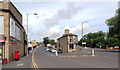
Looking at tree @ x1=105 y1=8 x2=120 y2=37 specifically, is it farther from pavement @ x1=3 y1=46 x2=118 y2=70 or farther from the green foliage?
the green foliage

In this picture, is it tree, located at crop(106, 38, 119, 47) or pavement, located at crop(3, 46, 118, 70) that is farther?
tree, located at crop(106, 38, 119, 47)

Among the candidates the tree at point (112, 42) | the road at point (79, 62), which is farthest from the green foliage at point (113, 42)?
the road at point (79, 62)

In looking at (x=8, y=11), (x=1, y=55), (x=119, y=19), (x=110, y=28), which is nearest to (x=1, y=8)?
(x=8, y=11)

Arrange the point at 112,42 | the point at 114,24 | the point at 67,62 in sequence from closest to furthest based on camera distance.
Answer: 1. the point at 67,62
2. the point at 114,24
3. the point at 112,42

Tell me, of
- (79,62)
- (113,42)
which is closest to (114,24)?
(79,62)

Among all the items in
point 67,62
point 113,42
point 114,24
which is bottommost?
point 67,62

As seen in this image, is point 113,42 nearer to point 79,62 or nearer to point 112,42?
point 112,42

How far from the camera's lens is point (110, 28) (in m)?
49.3

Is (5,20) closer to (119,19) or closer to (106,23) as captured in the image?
(119,19)

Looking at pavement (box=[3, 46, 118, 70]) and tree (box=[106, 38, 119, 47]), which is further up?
tree (box=[106, 38, 119, 47])

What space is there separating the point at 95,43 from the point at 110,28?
56.0 metres

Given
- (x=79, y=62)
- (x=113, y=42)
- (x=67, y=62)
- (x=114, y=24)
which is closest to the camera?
(x=79, y=62)

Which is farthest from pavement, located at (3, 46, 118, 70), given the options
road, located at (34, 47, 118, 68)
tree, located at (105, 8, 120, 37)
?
tree, located at (105, 8, 120, 37)

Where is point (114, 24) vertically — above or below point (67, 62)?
above
